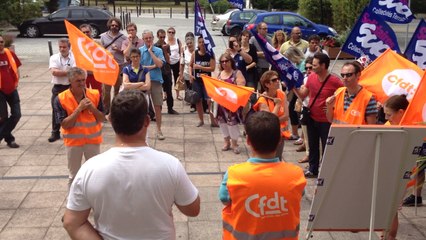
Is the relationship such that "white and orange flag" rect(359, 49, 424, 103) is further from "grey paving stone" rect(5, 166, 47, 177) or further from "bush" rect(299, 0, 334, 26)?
"bush" rect(299, 0, 334, 26)

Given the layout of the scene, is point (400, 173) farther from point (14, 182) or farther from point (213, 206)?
point (14, 182)

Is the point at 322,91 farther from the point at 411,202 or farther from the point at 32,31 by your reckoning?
the point at 32,31

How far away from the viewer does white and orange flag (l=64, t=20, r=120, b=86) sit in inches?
272

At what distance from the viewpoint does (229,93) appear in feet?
23.9

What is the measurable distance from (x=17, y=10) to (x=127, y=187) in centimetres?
2474

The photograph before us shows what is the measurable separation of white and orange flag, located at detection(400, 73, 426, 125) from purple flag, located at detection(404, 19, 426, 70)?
2.52 metres

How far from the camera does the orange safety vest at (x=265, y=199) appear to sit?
3119 millimetres

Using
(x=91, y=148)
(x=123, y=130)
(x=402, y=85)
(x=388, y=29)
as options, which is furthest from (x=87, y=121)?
(x=388, y=29)

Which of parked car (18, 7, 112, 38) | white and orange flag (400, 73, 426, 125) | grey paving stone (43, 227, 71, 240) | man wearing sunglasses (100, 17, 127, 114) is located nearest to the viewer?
white and orange flag (400, 73, 426, 125)

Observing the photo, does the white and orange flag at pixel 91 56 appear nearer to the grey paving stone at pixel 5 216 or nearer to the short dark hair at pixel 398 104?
the grey paving stone at pixel 5 216

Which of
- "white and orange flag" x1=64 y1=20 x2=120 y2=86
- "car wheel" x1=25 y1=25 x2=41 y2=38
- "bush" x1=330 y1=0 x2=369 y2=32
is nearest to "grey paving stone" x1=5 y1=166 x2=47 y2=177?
"white and orange flag" x1=64 y1=20 x2=120 y2=86

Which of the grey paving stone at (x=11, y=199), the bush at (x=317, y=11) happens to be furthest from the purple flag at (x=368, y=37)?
the bush at (x=317, y=11)

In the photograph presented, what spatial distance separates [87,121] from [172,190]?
3.01 metres

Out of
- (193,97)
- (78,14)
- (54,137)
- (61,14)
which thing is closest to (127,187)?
(54,137)
